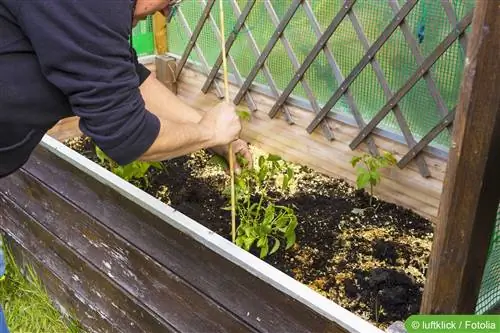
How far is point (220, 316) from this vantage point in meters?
1.27

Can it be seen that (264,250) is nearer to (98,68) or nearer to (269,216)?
(269,216)

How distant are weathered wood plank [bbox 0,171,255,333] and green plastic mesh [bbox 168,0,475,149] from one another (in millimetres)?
973

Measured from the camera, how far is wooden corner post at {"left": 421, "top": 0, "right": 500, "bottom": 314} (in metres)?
0.74

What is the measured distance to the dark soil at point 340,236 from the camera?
1570mm

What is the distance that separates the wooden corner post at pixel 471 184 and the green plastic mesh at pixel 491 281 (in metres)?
0.06

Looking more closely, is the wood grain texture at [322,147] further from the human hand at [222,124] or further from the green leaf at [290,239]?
the human hand at [222,124]

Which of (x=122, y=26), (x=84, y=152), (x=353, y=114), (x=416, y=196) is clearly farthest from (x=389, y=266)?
(x=84, y=152)

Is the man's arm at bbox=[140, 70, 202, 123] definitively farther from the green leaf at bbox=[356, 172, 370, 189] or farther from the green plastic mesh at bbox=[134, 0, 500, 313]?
the green plastic mesh at bbox=[134, 0, 500, 313]

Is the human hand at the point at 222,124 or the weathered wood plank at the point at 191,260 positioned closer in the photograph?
the weathered wood plank at the point at 191,260

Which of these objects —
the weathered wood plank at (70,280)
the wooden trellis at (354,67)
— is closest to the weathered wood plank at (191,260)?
the weathered wood plank at (70,280)

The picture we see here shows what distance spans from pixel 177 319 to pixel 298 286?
401 mm

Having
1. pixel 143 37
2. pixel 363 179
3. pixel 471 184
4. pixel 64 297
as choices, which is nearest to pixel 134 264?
pixel 64 297

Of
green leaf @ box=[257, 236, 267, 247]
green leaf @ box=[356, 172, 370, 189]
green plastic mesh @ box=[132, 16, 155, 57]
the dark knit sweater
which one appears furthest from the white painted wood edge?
green plastic mesh @ box=[132, 16, 155, 57]

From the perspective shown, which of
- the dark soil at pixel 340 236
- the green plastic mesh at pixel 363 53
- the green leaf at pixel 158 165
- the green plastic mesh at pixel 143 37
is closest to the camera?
the dark soil at pixel 340 236
